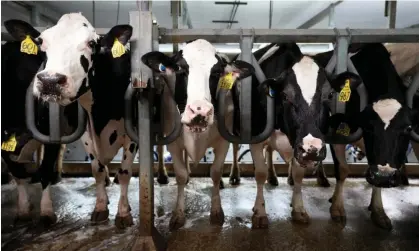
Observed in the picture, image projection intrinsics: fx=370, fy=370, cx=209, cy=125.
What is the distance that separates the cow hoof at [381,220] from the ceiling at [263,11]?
531 centimetres

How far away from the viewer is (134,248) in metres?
3.00

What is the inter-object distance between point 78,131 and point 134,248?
111 cm

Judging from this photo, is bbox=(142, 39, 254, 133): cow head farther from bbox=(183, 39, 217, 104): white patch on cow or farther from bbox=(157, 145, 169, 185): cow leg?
bbox=(157, 145, 169, 185): cow leg

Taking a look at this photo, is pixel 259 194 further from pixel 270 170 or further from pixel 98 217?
pixel 270 170

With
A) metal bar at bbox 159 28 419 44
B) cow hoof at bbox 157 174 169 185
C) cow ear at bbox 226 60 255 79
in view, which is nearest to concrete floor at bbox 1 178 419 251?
cow hoof at bbox 157 174 169 185

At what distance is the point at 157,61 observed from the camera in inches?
114

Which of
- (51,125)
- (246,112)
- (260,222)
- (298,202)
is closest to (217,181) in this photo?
(260,222)

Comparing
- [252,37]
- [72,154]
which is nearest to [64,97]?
[252,37]

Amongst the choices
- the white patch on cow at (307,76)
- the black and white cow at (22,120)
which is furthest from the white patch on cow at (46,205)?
the white patch on cow at (307,76)

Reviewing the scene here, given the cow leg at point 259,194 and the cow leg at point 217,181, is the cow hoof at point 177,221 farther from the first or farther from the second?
the cow leg at point 259,194

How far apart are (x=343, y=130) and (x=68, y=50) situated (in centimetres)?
241

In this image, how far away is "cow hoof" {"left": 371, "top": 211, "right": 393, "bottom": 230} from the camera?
12.7ft

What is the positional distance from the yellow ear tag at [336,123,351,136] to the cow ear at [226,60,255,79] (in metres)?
0.94

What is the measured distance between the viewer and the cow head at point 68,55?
265cm
